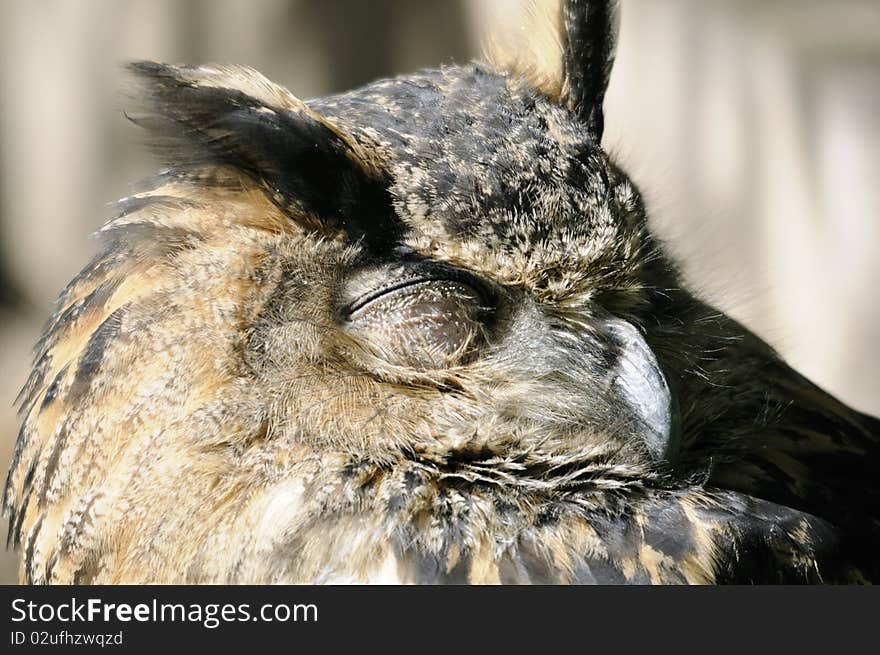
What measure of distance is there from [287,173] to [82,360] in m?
0.35

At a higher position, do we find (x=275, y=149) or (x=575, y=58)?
(x=575, y=58)

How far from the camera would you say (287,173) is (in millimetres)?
1082

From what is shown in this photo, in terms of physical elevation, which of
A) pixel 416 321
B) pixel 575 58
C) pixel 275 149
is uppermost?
pixel 575 58

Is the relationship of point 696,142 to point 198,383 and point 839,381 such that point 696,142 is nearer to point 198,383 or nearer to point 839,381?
point 839,381

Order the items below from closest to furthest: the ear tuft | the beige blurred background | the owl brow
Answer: the owl brow → the ear tuft → the beige blurred background

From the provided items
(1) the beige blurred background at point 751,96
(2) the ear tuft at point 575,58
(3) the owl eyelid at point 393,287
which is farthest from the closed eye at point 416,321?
(1) the beige blurred background at point 751,96

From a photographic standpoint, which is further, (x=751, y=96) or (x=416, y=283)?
(x=751, y=96)

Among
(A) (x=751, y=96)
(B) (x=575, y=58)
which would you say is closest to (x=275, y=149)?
(B) (x=575, y=58)

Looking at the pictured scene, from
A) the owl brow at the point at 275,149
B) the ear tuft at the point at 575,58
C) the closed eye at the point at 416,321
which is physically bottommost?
the closed eye at the point at 416,321

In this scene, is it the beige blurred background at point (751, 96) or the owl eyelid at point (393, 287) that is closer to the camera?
the owl eyelid at point (393, 287)

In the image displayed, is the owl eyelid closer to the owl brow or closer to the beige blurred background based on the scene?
the owl brow

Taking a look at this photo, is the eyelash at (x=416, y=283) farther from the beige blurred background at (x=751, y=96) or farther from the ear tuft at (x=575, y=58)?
the beige blurred background at (x=751, y=96)

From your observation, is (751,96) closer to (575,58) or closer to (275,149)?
(575,58)

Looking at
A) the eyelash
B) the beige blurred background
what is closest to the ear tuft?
the eyelash
